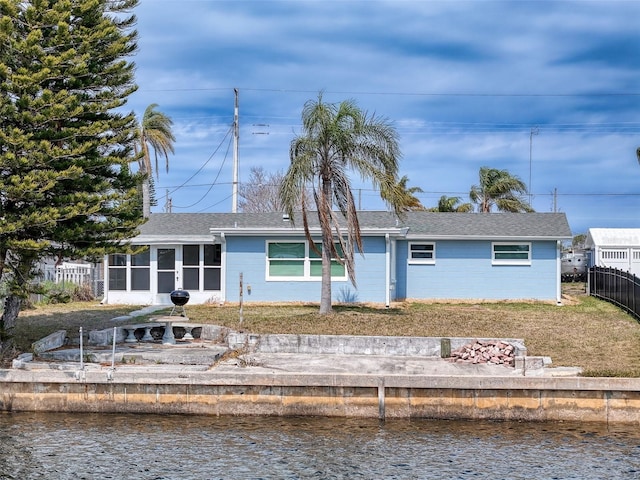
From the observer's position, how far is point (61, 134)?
14.6 meters

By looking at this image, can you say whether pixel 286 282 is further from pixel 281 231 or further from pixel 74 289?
pixel 74 289

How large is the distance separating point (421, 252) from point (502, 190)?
1225cm

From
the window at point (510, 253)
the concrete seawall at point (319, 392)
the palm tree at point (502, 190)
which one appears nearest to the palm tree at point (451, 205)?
the palm tree at point (502, 190)

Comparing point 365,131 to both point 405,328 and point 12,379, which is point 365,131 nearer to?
point 405,328

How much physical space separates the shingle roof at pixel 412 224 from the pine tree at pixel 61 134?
921 centimetres

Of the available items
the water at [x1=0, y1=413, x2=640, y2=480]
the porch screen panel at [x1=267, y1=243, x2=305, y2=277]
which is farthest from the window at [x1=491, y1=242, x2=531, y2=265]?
the water at [x1=0, y1=413, x2=640, y2=480]

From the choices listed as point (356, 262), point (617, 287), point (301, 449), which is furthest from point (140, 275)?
point (301, 449)

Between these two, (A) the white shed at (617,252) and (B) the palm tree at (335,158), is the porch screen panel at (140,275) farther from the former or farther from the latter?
(A) the white shed at (617,252)

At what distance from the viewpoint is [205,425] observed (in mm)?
12258

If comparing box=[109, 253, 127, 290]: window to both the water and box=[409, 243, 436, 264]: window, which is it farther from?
the water

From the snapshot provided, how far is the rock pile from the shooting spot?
14.9m

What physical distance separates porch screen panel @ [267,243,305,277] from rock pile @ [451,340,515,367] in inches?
391

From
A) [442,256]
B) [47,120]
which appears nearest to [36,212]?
[47,120]

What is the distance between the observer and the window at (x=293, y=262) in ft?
82.1
